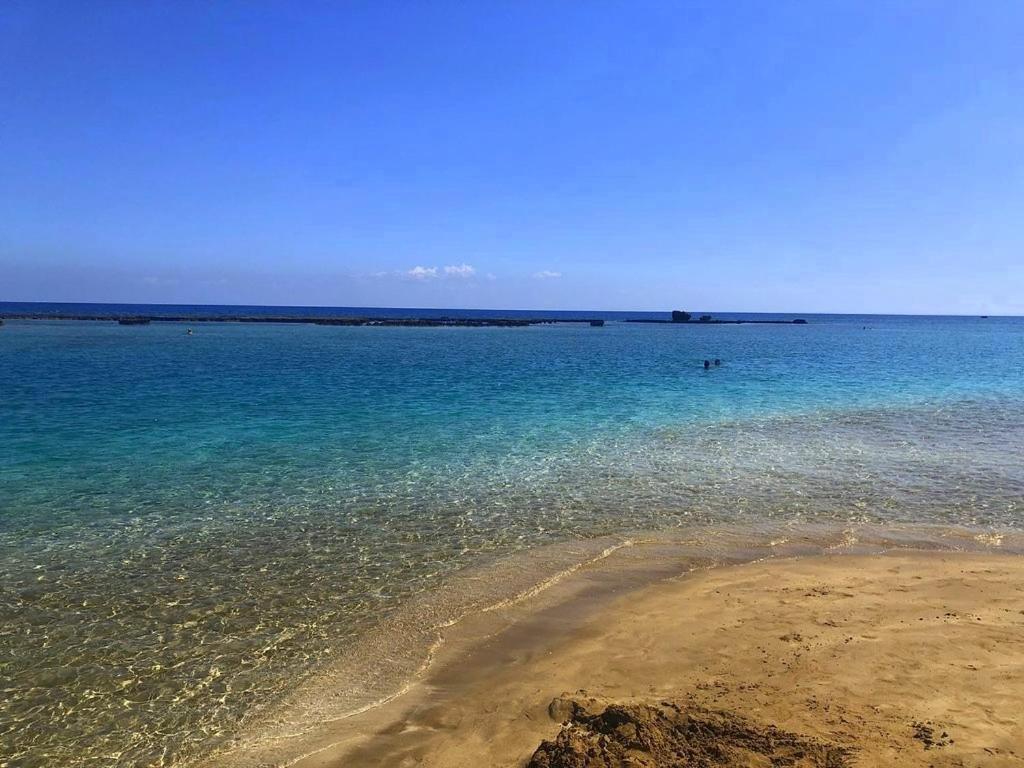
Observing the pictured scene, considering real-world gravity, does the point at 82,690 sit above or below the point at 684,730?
below

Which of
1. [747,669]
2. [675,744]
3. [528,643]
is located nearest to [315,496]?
[528,643]

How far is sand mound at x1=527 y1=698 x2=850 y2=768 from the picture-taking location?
18.0 ft

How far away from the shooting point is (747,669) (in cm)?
753

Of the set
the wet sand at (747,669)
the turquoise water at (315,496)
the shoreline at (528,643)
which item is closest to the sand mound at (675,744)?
the wet sand at (747,669)

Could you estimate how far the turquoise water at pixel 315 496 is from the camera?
7844 millimetres

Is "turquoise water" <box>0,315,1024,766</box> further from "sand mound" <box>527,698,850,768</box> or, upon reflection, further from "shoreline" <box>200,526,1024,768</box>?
"sand mound" <box>527,698,850,768</box>

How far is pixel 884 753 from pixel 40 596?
1152 cm

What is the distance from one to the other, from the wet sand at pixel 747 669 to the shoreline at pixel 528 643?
0.03 meters

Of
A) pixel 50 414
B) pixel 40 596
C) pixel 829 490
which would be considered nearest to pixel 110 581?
pixel 40 596

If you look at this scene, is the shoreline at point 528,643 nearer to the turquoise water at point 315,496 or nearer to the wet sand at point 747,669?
the wet sand at point 747,669

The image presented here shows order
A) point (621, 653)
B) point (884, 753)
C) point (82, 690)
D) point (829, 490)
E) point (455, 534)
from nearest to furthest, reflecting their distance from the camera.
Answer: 1. point (884, 753)
2. point (82, 690)
3. point (621, 653)
4. point (455, 534)
5. point (829, 490)

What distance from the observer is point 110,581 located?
10242 mm

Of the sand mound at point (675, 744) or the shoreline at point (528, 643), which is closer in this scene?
the sand mound at point (675, 744)

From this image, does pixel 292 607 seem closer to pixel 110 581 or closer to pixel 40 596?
pixel 110 581
